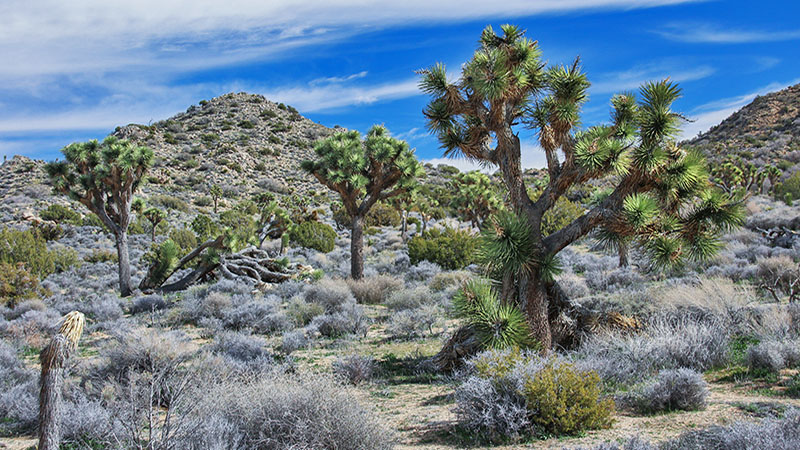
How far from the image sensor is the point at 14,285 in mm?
13898

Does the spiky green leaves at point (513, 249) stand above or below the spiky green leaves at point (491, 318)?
above

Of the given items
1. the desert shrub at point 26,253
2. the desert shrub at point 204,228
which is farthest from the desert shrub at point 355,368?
the desert shrub at point 204,228

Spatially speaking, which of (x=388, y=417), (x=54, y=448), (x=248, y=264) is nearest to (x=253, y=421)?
(x=54, y=448)

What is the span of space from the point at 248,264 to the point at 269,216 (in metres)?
3.39

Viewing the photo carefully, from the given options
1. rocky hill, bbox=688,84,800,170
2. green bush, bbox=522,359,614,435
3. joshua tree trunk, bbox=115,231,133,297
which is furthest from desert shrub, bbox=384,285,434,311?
rocky hill, bbox=688,84,800,170

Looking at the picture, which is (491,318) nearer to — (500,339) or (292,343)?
(500,339)

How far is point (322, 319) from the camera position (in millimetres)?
11180

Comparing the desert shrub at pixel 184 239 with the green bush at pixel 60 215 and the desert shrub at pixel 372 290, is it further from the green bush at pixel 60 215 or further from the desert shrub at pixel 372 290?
the desert shrub at pixel 372 290

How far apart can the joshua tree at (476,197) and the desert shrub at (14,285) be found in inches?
807

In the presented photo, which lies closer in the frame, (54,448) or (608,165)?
(54,448)

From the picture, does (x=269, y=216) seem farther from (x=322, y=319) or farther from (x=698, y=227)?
(x=698, y=227)

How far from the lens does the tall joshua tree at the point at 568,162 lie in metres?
6.67

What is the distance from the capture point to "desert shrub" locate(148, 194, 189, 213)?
37.6 meters

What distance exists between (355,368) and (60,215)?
31.6 meters
